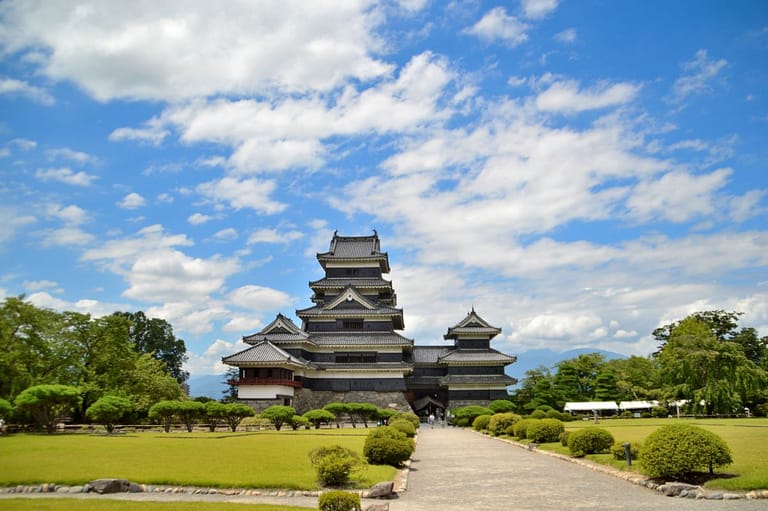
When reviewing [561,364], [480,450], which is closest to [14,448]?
[480,450]

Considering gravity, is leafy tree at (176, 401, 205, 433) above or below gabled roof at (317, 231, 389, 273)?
below

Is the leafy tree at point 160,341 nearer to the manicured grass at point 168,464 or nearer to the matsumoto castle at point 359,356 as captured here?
the matsumoto castle at point 359,356

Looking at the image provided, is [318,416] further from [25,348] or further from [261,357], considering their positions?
[25,348]

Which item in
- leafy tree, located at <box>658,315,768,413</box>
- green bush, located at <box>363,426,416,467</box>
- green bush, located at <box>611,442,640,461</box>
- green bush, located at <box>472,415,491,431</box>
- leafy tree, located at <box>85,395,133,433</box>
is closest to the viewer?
green bush, located at <box>611,442,640,461</box>

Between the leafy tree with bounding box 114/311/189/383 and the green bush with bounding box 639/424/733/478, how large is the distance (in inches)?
3002

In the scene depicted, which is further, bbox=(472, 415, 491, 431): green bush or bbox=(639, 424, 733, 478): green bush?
bbox=(472, 415, 491, 431): green bush

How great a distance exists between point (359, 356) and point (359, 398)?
3.90 metres

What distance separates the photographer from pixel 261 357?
4453cm

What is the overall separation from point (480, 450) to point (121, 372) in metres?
27.3

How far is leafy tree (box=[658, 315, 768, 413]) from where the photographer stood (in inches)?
1687

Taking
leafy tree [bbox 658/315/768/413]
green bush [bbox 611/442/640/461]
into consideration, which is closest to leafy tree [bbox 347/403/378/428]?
leafy tree [bbox 658/315/768/413]

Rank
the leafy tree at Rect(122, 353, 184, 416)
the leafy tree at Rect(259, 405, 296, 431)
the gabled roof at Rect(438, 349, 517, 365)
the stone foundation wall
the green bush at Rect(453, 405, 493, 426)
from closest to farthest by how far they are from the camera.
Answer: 1. the leafy tree at Rect(259, 405, 296, 431)
2. the leafy tree at Rect(122, 353, 184, 416)
3. the green bush at Rect(453, 405, 493, 426)
4. the stone foundation wall
5. the gabled roof at Rect(438, 349, 517, 365)

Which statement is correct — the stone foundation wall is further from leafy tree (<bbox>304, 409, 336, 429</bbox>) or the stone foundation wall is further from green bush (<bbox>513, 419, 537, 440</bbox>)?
green bush (<bbox>513, 419, 537, 440</bbox>)

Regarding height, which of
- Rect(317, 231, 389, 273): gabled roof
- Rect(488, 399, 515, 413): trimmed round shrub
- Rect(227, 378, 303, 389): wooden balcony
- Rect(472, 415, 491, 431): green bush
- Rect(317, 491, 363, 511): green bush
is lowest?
Rect(472, 415, 491, 431): green bush
